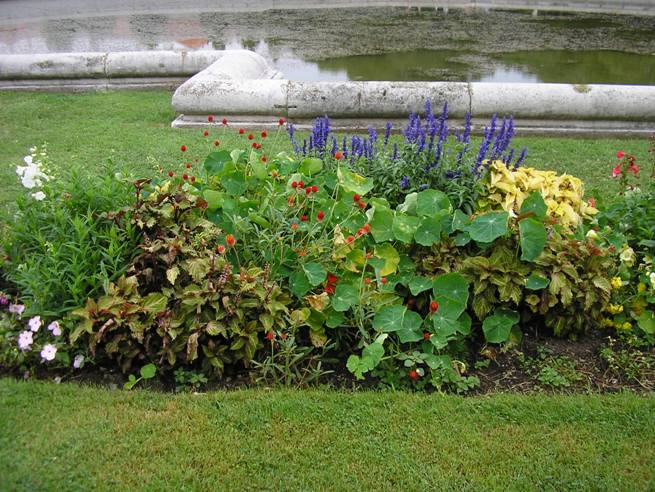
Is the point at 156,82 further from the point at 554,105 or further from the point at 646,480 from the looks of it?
the point at 646,480

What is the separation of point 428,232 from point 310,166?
0.98 m

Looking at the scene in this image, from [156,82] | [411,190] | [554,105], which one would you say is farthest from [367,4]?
[411,190]

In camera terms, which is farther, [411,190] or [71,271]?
[411,190]

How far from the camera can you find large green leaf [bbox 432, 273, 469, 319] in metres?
3.34

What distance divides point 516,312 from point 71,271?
99.5 inches

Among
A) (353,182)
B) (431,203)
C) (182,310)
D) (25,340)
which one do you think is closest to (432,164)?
(431,203)

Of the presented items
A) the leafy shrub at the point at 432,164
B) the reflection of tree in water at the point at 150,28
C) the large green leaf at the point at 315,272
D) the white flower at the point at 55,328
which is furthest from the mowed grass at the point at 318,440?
the reflection of tree in water at the point at 150,28

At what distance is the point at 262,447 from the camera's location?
279cm

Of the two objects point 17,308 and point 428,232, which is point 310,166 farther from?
point 17,308

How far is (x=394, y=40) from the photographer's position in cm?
1298

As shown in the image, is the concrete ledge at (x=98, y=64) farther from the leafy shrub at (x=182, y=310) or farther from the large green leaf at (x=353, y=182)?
the leafy shrub at (x=182, y=310)

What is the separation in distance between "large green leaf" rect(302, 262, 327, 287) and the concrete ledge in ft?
19.8

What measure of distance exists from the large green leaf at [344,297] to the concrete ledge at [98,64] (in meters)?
6.15

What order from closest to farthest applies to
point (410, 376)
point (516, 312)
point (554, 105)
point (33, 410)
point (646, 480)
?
1. point (646, 480)
2. point (33, 410)
3. point (410, 376)
4. point (516, 312)
5. point (554, 105)
